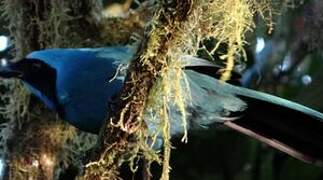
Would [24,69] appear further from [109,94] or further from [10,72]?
[109,94]

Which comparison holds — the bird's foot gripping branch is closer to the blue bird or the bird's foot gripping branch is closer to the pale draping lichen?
the blue bird

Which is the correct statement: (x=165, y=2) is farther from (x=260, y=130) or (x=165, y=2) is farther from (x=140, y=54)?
(x=260, y=130)

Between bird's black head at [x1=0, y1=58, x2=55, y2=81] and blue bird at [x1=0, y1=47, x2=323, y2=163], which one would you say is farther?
bird's black head at [x1=0, y1=58, x2=55, y2=81]

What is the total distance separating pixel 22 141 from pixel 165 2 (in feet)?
3.66

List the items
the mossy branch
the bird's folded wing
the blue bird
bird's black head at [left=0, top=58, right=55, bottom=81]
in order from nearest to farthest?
the mossy branch, the bird's folded wing, the blue bird, bird's black head at [left=0, top=58, right=55, bottom=81]

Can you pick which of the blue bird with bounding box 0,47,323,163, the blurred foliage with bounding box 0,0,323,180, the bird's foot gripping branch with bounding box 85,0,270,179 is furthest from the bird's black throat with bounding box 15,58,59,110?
the bird's foot gripping branch with bounding box 85,0,270,179

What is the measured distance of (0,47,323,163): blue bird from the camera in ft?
7.43

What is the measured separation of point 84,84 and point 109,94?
12 cm

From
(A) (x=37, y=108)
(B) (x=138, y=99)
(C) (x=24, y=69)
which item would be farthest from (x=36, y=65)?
(B) (x=138, y=99)

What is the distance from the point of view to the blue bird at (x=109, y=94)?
2.27 metres

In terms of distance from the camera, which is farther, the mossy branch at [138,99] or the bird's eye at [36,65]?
the bird's eye at [36,65]

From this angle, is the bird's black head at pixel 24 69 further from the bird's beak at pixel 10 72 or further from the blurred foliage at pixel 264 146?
the blurred foliage at pixel 264 146

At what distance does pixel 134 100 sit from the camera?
4.99 ft

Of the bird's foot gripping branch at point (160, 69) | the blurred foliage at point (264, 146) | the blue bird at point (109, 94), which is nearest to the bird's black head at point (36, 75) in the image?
the blue bird at point (109, 94)
